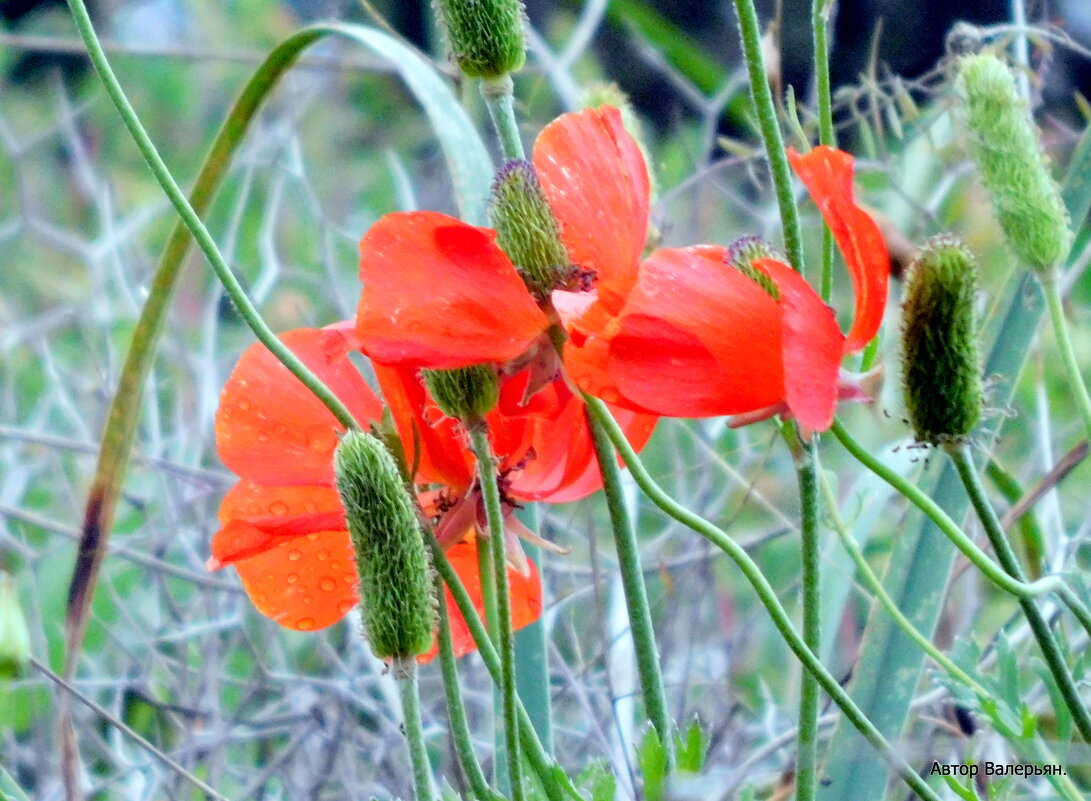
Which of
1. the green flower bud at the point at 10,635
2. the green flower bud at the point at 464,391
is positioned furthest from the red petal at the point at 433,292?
the green flower bud at the point at 10,635

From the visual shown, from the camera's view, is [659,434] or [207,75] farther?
[207,75]

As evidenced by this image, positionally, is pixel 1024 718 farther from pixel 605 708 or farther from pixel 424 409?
pixel 605 708

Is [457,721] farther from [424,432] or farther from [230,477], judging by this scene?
[230,477]

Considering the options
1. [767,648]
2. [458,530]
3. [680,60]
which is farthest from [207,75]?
[458,530]

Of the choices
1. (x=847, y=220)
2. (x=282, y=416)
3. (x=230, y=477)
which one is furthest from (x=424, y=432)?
(x=230, y=477)

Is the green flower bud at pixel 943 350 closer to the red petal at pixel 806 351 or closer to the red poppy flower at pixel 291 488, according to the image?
the red petal at pixel 806 351

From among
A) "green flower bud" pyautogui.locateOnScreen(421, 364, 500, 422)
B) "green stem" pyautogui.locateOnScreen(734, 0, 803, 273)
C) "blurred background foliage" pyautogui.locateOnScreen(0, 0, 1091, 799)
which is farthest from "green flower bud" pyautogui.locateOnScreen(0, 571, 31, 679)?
"green stem" pyautogui.locateOnScreen(734, 0, 803, 273)

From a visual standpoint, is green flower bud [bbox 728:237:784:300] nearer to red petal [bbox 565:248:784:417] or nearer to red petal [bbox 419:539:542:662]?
red petal [bbox 565:248:784:417]
